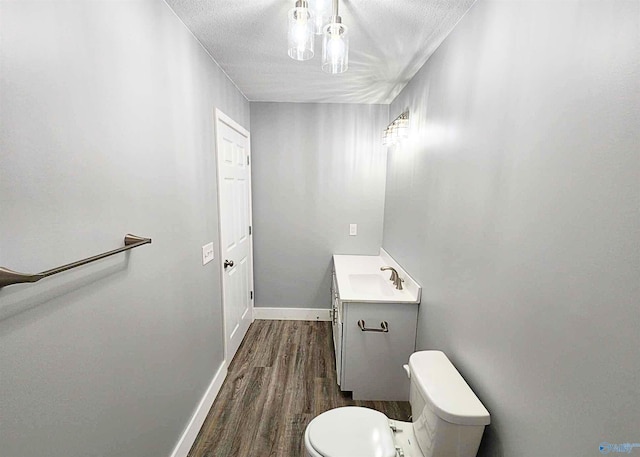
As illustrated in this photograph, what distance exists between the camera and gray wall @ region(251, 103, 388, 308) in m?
3.11

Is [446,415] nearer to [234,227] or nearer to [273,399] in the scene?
[273,399]

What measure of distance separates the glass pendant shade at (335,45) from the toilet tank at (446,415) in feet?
4.90

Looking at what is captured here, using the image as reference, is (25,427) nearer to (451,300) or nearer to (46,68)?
(46,68)

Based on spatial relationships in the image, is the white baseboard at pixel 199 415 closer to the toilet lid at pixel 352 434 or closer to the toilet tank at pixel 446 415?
the toilet lid at pixel 352 434

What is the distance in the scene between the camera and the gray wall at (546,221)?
668mm

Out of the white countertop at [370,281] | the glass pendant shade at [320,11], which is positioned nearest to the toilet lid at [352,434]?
the white countertop at [370,281]

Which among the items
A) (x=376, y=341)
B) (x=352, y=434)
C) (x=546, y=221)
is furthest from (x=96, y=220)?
(x=376, y=341)

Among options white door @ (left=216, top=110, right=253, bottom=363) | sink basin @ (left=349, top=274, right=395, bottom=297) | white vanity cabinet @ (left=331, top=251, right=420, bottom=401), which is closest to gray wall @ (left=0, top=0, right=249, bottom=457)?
white door @ (left=216, top=110, right=253, bottom=363)

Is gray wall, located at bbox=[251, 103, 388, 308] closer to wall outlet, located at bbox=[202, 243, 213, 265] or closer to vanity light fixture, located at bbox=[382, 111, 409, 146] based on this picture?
vanity light fixture, located at bbox=[382, 111, 409, 146]

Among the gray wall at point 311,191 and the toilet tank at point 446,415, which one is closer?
the toilet tank at point 446,415

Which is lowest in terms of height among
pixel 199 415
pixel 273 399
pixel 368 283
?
pixel 273 399

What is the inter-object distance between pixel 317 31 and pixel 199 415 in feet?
7.76

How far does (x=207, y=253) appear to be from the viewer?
201 cm

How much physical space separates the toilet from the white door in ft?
4.56
